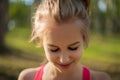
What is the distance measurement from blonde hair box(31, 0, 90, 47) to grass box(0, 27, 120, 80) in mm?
2951

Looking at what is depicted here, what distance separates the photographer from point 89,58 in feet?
24.3

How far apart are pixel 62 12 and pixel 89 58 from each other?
232 inches

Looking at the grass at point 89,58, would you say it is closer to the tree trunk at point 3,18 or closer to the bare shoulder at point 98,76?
the tree trunk at point 3,18

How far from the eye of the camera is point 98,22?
647 centimetres

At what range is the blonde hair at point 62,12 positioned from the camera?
156 centimetres

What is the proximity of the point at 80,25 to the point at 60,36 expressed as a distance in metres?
0.10

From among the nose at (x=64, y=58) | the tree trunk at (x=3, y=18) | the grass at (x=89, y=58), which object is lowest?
the grass at (x=89, y=58)

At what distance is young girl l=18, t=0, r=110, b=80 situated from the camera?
1.56 metres

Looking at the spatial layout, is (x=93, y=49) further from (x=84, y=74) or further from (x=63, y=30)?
(x=63, y=30)

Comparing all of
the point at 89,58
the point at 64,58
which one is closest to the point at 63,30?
the point at 64,58

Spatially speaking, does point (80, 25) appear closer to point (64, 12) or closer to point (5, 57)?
point (64, 12)

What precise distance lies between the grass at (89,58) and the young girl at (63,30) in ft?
9.76

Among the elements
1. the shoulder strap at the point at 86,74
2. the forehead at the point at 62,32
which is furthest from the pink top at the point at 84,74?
the forehead at the point at 62,32

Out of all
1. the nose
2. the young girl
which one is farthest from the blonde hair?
the nose
